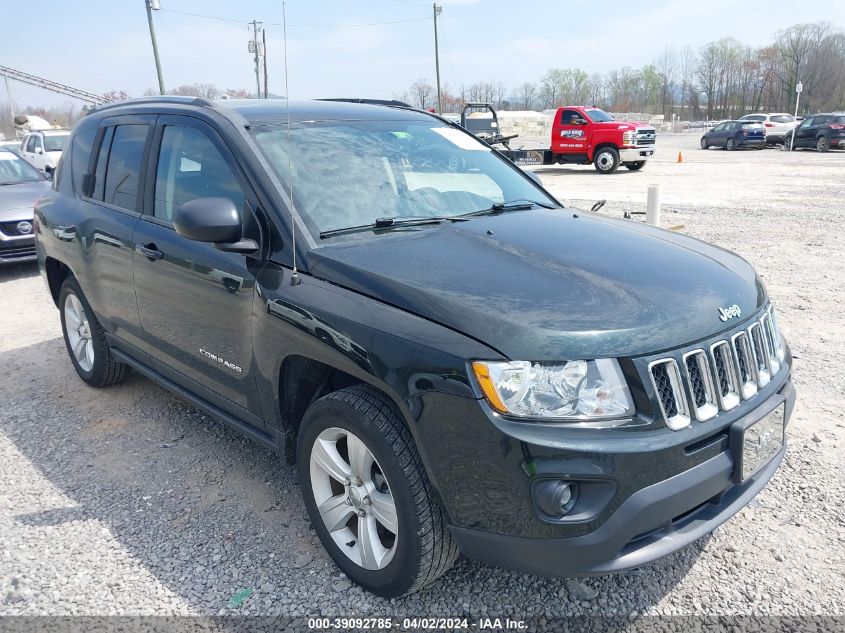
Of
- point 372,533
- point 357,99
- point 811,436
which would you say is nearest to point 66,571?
point 372,533

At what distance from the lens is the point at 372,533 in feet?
8.54

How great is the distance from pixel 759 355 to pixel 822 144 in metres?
32.8

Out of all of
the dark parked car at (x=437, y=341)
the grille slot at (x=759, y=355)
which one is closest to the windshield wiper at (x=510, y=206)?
the dark parked car at (x=437, y=341)

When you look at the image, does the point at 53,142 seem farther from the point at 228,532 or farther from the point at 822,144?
the point at 822,144

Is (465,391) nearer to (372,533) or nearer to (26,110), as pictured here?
(372,533)

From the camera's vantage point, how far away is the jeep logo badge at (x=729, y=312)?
241cm

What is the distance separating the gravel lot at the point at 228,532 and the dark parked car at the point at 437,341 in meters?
0.35

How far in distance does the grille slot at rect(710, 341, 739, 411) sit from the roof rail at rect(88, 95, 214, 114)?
2600 mm

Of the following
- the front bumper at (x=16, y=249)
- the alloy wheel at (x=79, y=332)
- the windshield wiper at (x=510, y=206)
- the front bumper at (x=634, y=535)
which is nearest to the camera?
the front bumper at (x=634, y=535)

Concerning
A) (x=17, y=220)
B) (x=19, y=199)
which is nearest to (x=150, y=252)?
(x=17, y=220)

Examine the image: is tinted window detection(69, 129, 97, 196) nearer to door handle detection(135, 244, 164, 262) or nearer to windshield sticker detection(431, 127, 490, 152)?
door handle detection(135, 244, 164, 262)

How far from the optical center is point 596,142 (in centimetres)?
2228

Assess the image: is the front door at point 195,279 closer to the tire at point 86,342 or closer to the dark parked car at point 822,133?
the tire at point 86,342

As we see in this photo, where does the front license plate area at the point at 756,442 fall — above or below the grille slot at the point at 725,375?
below
